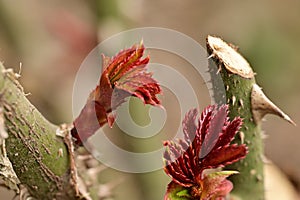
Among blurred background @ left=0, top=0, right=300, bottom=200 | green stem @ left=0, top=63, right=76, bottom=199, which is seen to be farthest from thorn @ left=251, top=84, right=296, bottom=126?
blurred background @ left=0, top=0, right=300, bottom=200

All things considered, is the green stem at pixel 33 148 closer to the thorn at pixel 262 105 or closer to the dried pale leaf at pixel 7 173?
the dried pale leaf at pixel 7 173

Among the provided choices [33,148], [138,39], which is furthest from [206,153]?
[138,39]

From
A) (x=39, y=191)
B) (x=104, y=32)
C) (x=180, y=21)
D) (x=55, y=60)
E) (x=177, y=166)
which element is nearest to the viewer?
(x=177, y=166)

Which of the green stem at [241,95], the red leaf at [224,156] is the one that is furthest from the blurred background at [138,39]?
the red leaf at [224,156]

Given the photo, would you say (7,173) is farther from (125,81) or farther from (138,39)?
(138,39)

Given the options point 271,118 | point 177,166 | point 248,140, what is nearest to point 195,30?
point 271,118

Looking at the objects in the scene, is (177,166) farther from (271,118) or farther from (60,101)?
(271,118)

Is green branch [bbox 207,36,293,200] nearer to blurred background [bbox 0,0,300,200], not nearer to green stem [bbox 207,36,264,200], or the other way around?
green stem [bbox 207,36,264,200]
